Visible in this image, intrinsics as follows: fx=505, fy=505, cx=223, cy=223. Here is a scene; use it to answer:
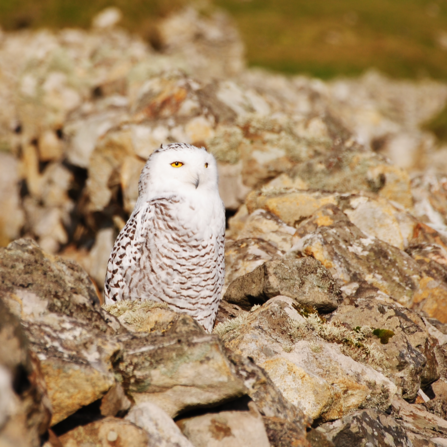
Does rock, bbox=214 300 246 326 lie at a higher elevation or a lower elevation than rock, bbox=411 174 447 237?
lower

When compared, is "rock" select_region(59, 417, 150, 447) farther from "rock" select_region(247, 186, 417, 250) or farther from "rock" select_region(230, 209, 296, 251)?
"rock" select_region(247, 186, 417, 250)

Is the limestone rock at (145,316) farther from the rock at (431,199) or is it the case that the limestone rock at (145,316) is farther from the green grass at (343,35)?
the green grass at (343,35)

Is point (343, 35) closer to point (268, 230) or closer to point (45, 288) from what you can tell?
point (268, 230)

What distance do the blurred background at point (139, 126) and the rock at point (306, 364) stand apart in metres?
4.55

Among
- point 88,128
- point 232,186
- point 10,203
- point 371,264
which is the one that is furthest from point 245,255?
point 10,203

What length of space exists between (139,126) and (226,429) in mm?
8036

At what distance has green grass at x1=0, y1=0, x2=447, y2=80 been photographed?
60.6 m

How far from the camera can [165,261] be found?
581 centimetres

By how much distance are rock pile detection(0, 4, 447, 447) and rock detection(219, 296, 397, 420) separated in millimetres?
18

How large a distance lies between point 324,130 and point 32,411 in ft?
30.6

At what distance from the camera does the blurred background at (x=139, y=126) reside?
10.1 metres

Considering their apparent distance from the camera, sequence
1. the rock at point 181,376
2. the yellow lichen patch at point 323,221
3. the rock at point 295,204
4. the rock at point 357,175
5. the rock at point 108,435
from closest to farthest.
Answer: the rock at point 108,435
the rock at point 181,376
the yellow lichen patch at point 323,221
the rock at point 295,204
the rock at point 357,175

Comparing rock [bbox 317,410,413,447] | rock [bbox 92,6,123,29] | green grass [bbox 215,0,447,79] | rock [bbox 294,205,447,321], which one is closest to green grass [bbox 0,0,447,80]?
green grass [bbox 215,0,447,79]

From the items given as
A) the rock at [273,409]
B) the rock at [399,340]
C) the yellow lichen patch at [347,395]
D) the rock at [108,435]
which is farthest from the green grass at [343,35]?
the rock at [108,435]
